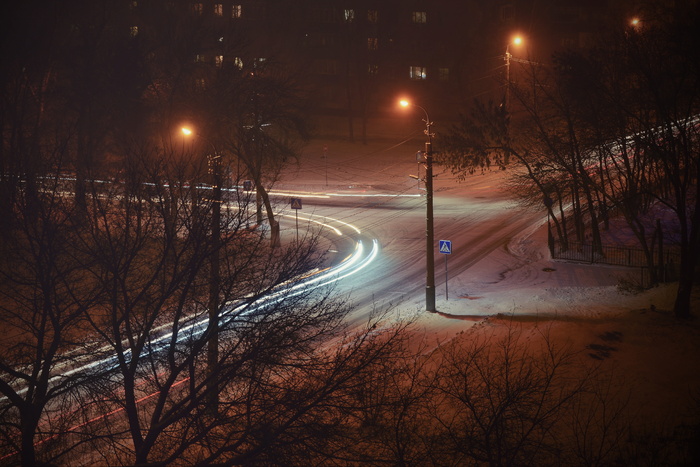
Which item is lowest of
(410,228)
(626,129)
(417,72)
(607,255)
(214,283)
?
(607,255)

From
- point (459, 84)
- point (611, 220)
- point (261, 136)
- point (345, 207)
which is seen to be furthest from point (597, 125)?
point (459, 84)

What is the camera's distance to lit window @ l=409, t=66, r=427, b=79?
2413 inches

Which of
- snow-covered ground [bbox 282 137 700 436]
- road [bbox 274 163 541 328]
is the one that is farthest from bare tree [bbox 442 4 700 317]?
road [bbox 274 163 541 328]

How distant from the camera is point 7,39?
24.9 m

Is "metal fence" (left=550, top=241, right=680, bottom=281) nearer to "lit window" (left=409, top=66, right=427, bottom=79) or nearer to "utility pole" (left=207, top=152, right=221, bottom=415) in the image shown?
"utility pole" (left=207, top=152, right=221, bottom=415)

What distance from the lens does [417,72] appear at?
61406 mm

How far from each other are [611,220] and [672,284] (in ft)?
33.3

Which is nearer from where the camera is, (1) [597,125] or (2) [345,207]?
(1) [597,125]

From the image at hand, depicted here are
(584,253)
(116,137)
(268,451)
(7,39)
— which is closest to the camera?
(268,451)

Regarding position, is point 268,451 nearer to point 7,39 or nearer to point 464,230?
point 7,39

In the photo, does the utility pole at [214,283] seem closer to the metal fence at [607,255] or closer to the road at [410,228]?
the road at [410,228]

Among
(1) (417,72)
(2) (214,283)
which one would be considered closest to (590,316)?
(2) (214,283)

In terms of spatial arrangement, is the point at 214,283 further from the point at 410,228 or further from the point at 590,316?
the point at 410,228

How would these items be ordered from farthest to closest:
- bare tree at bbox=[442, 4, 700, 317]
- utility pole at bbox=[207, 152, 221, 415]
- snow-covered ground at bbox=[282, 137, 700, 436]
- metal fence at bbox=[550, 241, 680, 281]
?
metal fence at bbox=[550, 241, 680, 281] → bare tree at bbox=[442, 4, 700, 317] → snow-covered ground at bbox=[282, 137, 700, 436] → utility pole at bbox=[207, 152, 221, 415]
